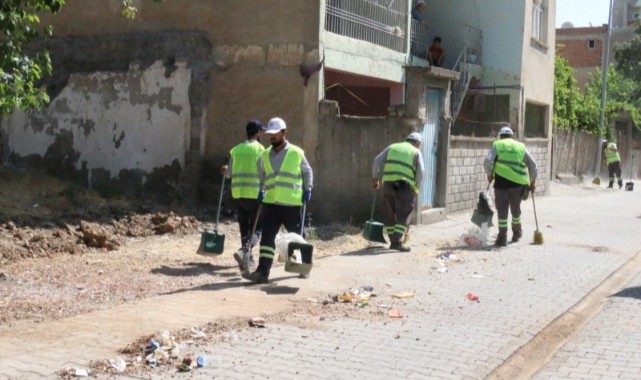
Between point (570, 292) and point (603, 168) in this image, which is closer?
point (570, 292)

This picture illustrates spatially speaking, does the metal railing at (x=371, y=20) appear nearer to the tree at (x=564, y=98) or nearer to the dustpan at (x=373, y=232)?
the dustpan at (x=373, y=232)

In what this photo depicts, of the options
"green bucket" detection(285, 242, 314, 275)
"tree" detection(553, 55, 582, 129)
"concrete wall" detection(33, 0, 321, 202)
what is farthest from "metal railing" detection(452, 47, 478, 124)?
"green bucket" detection(285, 242, 314, 275)

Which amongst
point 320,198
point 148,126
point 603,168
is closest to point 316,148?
point 320,198

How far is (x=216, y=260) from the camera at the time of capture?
1205 centimetres

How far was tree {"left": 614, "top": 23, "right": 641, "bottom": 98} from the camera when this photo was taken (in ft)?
157

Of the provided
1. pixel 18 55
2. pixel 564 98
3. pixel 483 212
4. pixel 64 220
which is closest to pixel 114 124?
pixel 64 220

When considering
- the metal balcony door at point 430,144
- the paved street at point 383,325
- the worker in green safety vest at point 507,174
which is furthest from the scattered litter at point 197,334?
the metal balcony door at point 430,144

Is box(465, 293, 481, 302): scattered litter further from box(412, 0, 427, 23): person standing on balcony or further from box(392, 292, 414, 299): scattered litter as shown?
box(412, 0, 427, 23): person standing on balcony

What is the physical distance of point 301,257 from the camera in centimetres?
1014

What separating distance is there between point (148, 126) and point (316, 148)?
3437mm

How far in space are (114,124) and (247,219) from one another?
23.3 ft

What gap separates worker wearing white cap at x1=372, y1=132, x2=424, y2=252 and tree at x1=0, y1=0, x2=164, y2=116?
4.58m

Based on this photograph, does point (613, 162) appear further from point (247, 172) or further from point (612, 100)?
point (247, 172)

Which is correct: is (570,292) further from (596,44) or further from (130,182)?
(596,44)
